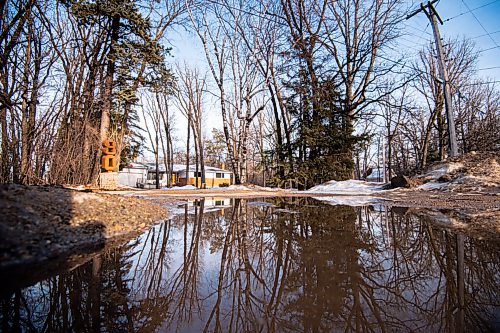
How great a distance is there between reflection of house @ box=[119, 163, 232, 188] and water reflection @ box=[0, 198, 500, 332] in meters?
30.1

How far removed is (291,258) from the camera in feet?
8.49

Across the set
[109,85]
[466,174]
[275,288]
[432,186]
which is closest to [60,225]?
[275,288]

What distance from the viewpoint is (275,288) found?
6.40ft

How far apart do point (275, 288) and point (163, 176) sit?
3998 cm

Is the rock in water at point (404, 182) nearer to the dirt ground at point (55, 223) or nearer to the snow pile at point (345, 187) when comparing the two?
the snow pile at point (345, 187)

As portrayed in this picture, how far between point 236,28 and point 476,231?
587 inches

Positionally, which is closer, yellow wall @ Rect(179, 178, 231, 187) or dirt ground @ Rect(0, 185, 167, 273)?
dirt ground @ Rect(0, 185, 167, 273)

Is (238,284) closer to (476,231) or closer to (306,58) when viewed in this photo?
(476,231)

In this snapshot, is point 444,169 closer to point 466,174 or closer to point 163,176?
point 466,174

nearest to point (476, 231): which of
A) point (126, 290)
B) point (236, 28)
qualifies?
point (126, 290)

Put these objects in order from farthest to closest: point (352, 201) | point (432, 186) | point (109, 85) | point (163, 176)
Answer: point (163, 176) < point (109, 85) < point (432, 186) < point (352, 201)

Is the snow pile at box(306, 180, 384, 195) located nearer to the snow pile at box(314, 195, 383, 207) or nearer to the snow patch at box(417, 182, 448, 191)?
the snow patch at box(417, 182, 448, 191)

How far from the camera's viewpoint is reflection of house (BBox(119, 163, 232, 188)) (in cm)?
3244

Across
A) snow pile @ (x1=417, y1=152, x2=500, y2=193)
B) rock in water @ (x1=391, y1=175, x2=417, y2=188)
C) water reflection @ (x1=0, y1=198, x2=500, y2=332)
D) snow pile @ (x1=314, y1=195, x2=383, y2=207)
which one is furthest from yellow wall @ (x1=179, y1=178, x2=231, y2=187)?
water reflection @ (x1=0, y1=198, x2=500, y2=332)
